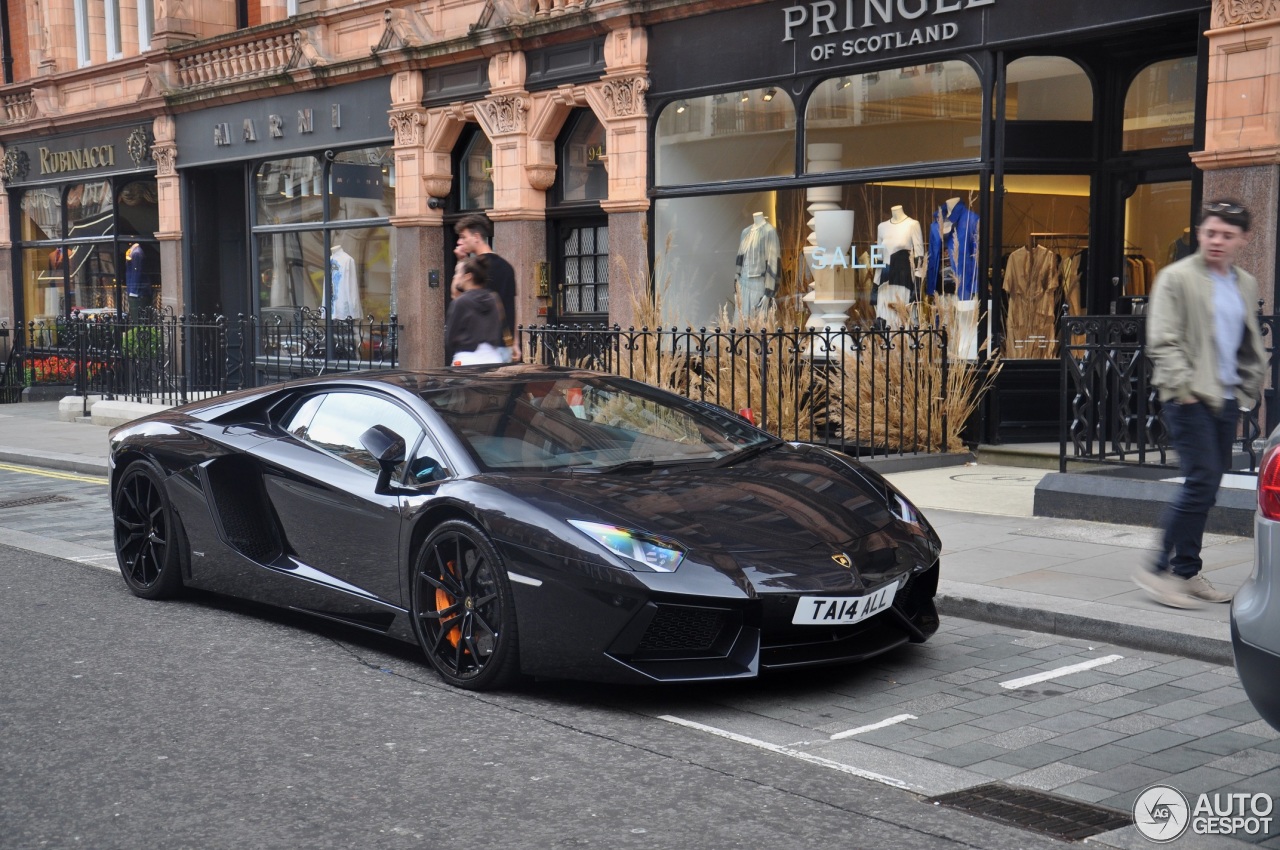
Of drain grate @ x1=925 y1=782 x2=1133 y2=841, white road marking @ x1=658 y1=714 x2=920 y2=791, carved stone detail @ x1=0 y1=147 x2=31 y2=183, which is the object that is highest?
carved stone detail @ x1=0 y1=147 x2=31 y2=183

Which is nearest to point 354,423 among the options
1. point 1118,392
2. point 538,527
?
point 538,527

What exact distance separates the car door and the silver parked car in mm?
3358

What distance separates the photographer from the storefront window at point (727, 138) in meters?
14.9

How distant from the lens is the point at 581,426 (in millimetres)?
6309

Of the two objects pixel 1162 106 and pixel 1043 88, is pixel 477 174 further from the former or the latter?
pixel 1162 106

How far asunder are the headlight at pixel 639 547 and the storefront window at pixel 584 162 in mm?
12106

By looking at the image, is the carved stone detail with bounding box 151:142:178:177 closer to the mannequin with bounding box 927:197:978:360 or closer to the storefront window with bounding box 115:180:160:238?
the storefront window with bounding box 115:180:160:238

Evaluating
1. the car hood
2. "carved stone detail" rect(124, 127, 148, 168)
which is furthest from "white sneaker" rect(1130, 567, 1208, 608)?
"carved stone detail" rect(124, 127, 148, 168)

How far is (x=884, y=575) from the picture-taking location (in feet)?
18.2

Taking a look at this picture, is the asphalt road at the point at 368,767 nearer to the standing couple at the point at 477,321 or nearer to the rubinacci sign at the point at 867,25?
the standing couple at the point at 477,321

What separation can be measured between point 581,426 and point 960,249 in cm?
766

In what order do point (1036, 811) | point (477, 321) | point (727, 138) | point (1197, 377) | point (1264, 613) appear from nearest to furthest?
point (1264, 613) < point (1036, 811) < point (1197, 377) < point (477, 321) < point (727, 138)

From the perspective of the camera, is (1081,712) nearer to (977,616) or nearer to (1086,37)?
(977,616)

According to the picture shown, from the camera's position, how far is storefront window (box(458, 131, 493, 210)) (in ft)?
61.0
